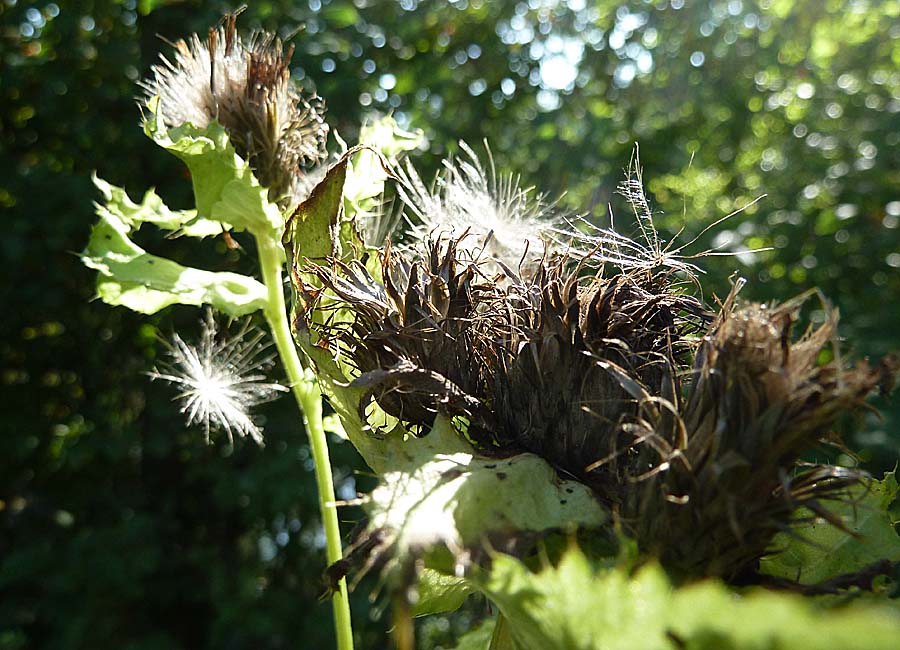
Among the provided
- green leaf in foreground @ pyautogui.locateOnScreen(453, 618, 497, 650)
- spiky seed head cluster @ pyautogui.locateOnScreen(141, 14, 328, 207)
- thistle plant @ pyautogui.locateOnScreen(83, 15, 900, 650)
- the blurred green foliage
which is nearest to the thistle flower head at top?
thistle plant @ pyautogui.locateOnScreen(83, 15, 900, 650)

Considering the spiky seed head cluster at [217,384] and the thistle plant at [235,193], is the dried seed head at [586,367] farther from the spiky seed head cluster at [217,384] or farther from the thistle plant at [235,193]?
the spiky seed head cluster at [217,384]

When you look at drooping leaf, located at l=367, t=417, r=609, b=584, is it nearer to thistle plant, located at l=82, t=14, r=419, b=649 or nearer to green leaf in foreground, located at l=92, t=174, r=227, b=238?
thistle plant, located at l=82, t=14, r=419, b=649

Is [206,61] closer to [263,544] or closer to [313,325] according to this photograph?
[313,325]

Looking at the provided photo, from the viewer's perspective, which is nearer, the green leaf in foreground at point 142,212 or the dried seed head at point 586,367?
the dried seed head at point 586,367

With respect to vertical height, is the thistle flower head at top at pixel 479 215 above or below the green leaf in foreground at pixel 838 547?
above

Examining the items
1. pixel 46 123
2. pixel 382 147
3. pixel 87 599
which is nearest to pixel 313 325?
pixel 382 147

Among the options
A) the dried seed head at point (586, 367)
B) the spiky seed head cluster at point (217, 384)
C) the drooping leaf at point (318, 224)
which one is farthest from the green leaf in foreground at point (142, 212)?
the dried seed head at point (586, 367)

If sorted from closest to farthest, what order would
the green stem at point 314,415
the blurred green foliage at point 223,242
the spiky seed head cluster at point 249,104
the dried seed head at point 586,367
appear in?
the dried seed head at point 586,367
the green stem at point 314,415
the spiky seed head cluster at point 249,104
the blurred green foliage at point 223,242

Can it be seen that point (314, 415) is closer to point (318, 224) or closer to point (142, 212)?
point (318, 224)
